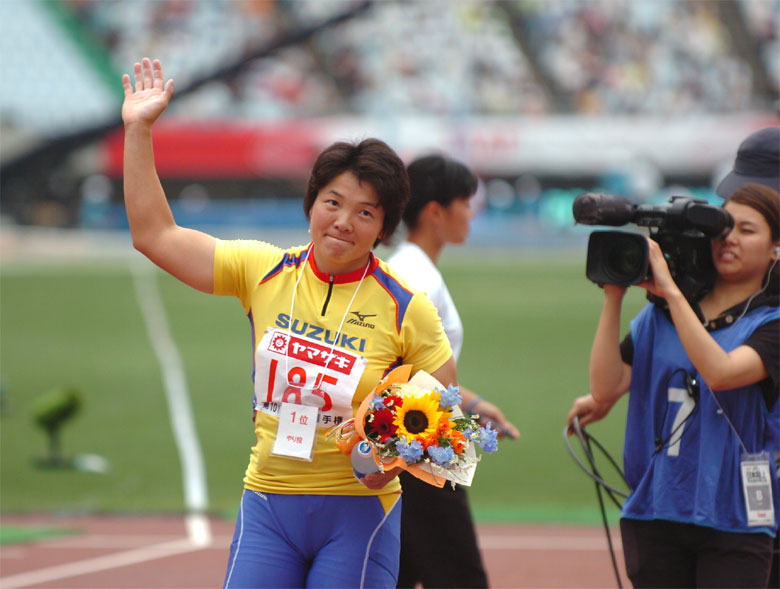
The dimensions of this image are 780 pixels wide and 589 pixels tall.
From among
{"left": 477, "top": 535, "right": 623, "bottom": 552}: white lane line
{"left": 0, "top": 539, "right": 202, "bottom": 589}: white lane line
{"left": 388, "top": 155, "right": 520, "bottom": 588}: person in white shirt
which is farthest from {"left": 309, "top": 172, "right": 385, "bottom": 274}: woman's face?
{"left": 477, "top": 535, "right": 623, "bottom": 552}: white lane line

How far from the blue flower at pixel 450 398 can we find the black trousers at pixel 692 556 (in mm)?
808

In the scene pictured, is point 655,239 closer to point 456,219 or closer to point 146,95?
point 456,219

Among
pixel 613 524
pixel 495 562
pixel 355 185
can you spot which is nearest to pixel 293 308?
pixel 355 185

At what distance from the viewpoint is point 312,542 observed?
9.99 ft

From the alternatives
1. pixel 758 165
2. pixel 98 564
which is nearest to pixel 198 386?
pixel 98 564

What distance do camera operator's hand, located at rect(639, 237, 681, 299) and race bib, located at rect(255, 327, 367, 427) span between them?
0.88m

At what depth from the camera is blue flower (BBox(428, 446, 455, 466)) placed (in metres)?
2.85

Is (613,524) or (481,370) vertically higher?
(481,370)

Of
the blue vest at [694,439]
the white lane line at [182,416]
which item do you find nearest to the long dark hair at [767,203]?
the blue vest at [694,439]

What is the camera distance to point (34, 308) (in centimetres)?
2106

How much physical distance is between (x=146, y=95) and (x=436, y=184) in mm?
1356

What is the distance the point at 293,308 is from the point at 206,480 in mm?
6256

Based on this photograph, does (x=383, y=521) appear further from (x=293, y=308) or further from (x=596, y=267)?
(x=596, y=267)

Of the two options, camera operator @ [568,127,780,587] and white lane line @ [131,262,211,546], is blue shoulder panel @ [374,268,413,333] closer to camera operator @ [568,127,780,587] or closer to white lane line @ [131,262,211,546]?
camera operator @ [568,127,780,587]
